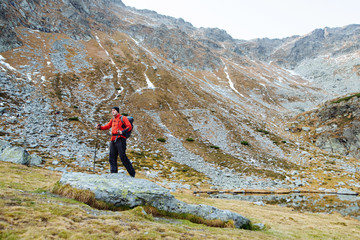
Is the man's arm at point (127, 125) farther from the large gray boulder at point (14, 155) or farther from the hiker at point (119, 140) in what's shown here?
the large gray boulder at point (14, 155)

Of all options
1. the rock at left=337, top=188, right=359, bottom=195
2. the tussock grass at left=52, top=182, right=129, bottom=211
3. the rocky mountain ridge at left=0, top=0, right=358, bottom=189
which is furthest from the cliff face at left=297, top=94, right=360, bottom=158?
the tussock grass at left=52, top=182, right=129, bottom=211

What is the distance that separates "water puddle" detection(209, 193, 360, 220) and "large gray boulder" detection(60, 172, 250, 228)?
13957 millimetres

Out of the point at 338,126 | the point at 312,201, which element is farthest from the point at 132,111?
the point at 338,126

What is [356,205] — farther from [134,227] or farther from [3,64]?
[3,64]

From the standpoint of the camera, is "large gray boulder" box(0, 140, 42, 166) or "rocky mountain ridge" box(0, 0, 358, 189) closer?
"large gray boulder" box(0, 140, 42, 166)

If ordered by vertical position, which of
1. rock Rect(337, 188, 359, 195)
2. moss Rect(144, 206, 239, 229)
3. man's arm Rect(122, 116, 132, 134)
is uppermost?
man's arm Rect(122, 116, 132, 134)

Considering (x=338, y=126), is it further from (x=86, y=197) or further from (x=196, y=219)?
(x=86, y=197)

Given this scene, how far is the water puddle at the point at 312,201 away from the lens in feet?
72.2

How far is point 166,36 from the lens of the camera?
462ft

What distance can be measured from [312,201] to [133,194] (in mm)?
26469

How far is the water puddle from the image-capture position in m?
22.0

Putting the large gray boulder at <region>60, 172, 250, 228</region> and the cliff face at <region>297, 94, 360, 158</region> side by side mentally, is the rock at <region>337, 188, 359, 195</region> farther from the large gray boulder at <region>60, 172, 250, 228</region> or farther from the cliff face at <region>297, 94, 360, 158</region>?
the large gray boulder at <region>60, 172, 250, 228</region>

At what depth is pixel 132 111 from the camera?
47875 mm

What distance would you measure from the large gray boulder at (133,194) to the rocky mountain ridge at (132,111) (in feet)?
48.2
